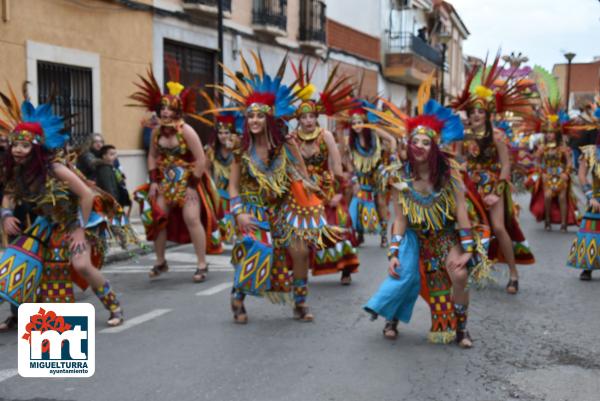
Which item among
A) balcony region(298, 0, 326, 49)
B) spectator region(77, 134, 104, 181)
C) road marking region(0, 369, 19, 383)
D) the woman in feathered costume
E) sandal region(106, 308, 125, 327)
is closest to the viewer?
road marking region(0, 369, 19, 383)

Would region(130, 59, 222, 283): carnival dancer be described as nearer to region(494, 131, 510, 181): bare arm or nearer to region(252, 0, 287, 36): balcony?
region(494, 131, 510, 181): bare arm

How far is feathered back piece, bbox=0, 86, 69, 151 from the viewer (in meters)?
5.81

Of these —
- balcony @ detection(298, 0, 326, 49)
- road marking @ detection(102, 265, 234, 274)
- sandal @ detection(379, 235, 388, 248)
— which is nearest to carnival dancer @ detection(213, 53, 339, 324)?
road marking @ detection(102, 265, 234, 274)

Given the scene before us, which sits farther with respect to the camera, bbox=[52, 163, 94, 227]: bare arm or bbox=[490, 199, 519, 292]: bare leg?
bbox=[490, 199, 519, 292]: bare leg

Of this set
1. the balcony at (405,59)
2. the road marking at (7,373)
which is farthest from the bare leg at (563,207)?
the balcony at (405,59)

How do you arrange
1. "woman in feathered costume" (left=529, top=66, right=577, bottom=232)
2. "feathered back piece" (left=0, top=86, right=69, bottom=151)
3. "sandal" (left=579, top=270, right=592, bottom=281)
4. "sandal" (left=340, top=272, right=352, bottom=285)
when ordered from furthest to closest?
"woman in feathered costume" (left=529, top=66, right=577, bottom=232)
"sandal" (left=579, top=270, right=592, bottom=281)
"sandal" (left=340, top=272, right=352, bottom=285)
"feathered back piece" (left=0, top=86, right=69, bottom=151)

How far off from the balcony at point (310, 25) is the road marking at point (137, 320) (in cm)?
1840

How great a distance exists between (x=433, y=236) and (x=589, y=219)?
388cm

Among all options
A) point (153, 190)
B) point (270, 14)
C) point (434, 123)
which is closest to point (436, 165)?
point (434, 123)

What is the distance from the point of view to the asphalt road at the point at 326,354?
15.5 ft

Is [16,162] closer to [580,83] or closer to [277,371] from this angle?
[277,371]

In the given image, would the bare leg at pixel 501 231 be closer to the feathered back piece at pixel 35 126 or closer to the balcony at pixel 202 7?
the feathered back piece at pixel 35 126

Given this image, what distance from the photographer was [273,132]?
6.45 metres

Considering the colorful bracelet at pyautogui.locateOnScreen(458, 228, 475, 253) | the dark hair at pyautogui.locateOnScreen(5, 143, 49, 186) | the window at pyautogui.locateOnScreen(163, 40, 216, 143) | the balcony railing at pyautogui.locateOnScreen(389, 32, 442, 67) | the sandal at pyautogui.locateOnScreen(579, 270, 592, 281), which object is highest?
the balcony railing at pyautogui.locateOnScreen(389, 32, 442, 67)
